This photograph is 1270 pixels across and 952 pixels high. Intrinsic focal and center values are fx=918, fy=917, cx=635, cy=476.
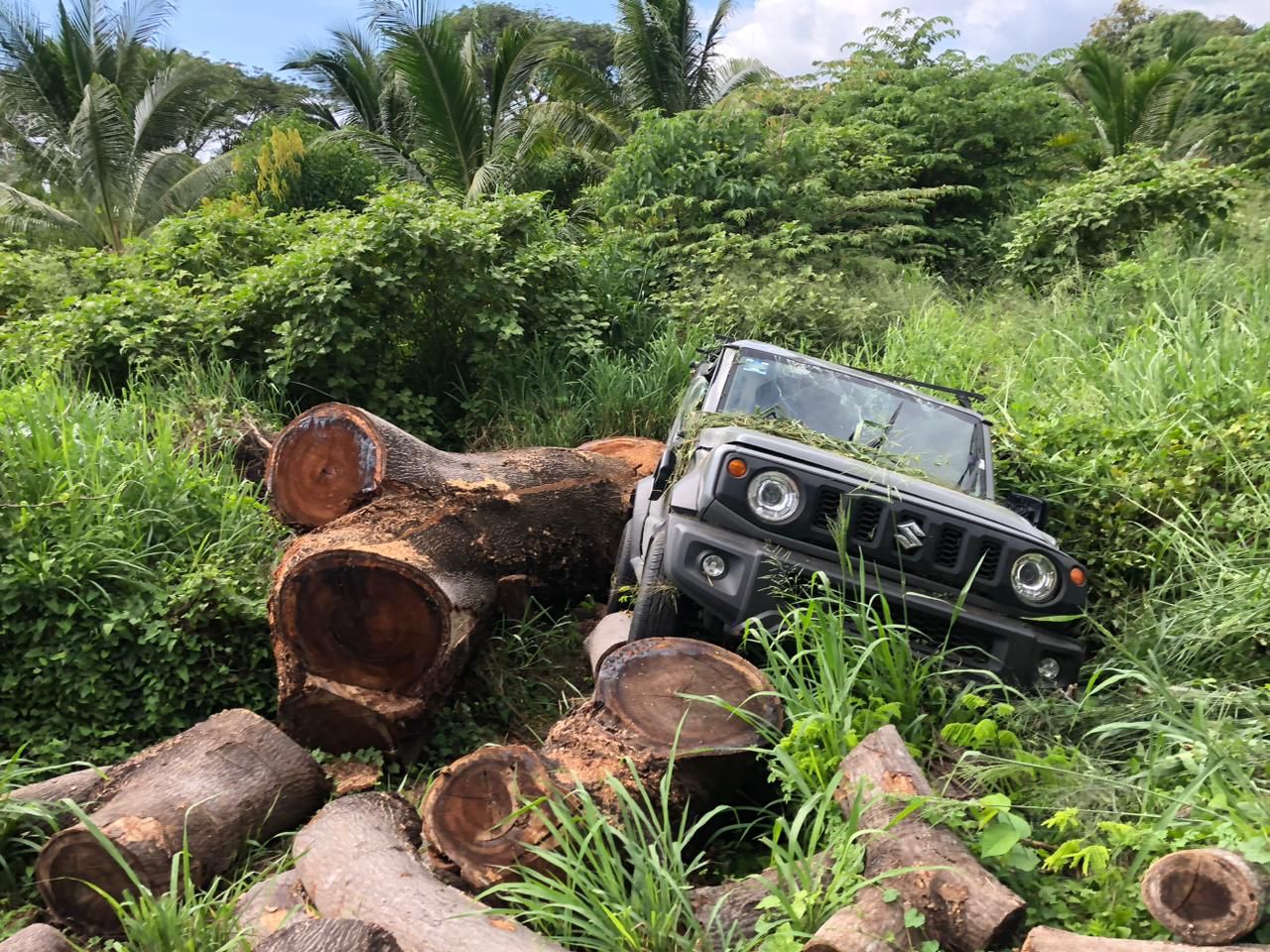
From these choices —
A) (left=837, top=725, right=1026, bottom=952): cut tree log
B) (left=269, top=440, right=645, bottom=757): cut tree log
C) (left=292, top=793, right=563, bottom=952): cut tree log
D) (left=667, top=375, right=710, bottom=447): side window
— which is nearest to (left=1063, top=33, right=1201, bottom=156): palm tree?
(left=667, top=375, right=710, bottom=447): side window

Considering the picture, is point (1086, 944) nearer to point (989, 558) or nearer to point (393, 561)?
point (989, 558)

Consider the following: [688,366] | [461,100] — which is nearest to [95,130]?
[461,100]

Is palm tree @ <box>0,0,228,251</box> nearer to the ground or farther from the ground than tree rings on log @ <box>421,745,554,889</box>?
farther from the ground

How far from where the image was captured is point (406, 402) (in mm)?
7125

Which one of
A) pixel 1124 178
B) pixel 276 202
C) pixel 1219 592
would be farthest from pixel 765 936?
pixel 276 202

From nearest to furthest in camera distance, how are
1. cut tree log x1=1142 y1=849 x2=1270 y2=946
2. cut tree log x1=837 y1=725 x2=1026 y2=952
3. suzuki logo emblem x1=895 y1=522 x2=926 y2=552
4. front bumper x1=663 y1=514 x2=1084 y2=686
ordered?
1. cut tree log x1=1142 y1=849 x2=1270 y2=946
2. cut tree log x1=837 y1=725 x2=1026 y2=952
3. front bumper x1=663 y1=514 x2=1084 y2=686
4. suzuki logo emblem x1=895 y1=522 x2=926 y2=552

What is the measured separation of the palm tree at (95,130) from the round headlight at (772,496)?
16443 millimetres

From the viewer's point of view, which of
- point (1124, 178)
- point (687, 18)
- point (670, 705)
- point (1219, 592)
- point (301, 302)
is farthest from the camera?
point (687, 18)

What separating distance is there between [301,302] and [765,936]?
583cm

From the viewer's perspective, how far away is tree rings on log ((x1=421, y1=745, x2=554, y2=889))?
2646 millimetres

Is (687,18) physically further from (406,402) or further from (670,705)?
(670,705)

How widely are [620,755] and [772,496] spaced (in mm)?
1164

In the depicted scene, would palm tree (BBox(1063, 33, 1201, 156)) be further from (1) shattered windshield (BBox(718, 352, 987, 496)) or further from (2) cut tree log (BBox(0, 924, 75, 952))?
(2) cut tree log (BBox(0, 924, 75, 952))

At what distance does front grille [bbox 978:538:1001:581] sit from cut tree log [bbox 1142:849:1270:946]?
60.1 inches
